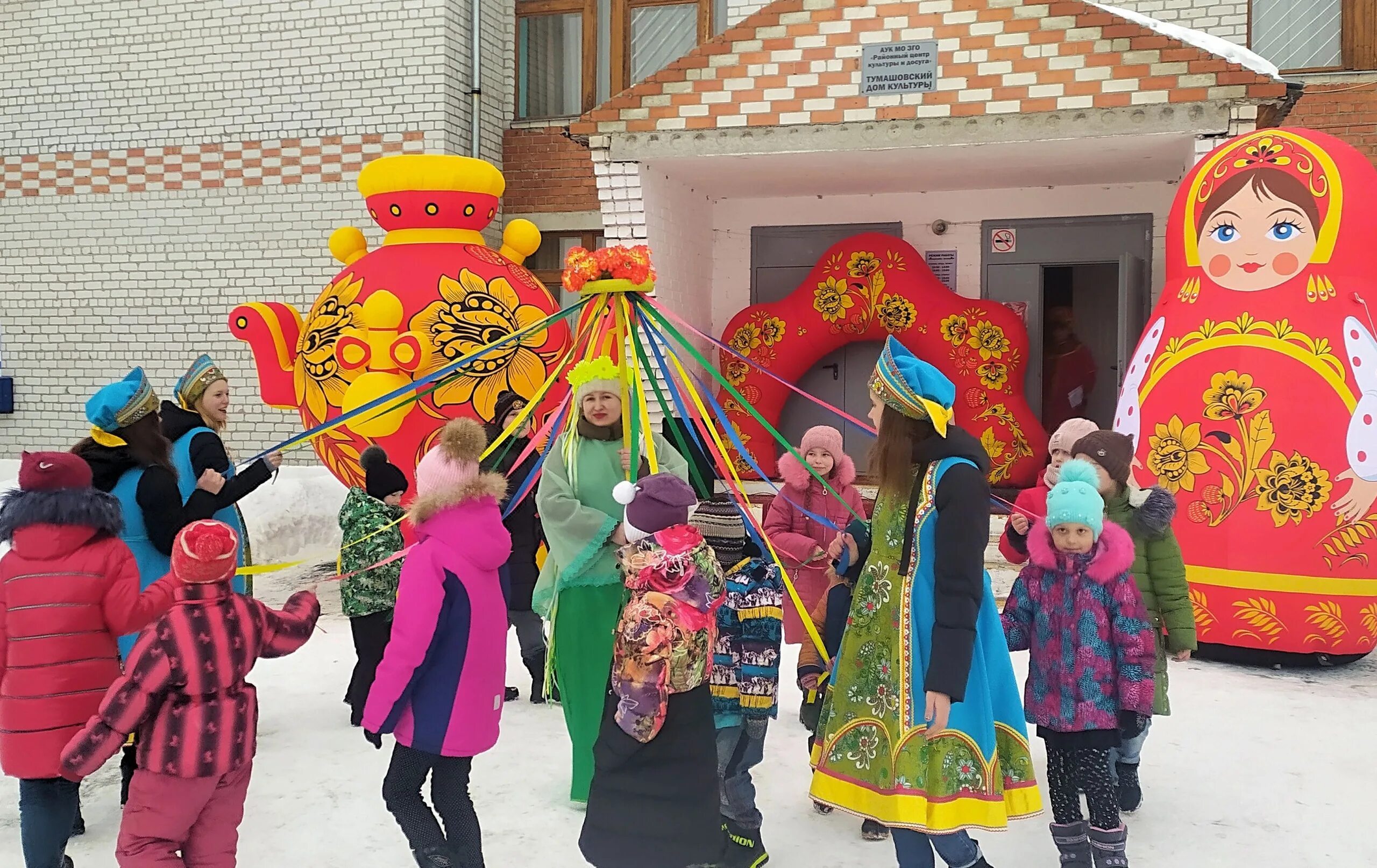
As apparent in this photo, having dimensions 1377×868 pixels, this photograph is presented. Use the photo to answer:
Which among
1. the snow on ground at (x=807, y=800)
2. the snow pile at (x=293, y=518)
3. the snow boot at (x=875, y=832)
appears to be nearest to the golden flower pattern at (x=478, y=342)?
the snow on ground at (x=807, y=800)

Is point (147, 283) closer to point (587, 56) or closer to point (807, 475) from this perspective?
point (587, 56)

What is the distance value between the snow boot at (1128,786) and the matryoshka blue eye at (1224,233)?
2.66 metres

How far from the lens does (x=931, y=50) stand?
6.73 metres

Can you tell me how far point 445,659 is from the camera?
270cm

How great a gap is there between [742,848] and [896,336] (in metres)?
5.55

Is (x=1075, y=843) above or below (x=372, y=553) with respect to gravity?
below

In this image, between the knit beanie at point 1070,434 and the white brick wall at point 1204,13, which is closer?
the knit beanie at point 1070,434

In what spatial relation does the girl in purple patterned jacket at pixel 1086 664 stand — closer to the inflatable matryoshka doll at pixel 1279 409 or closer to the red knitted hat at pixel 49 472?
the inflatable matryoshka doll at pixel 1279 409

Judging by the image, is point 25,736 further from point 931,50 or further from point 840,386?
point 840,386

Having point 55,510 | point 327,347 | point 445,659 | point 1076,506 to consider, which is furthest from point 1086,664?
point 327,347

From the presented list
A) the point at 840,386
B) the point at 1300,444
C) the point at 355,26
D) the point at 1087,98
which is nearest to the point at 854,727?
the point at 1300,444

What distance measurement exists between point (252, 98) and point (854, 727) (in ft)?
29.6

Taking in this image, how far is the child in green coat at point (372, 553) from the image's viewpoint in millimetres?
4051

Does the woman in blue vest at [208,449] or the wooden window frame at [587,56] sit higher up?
the wooden window frame at [587,56]
